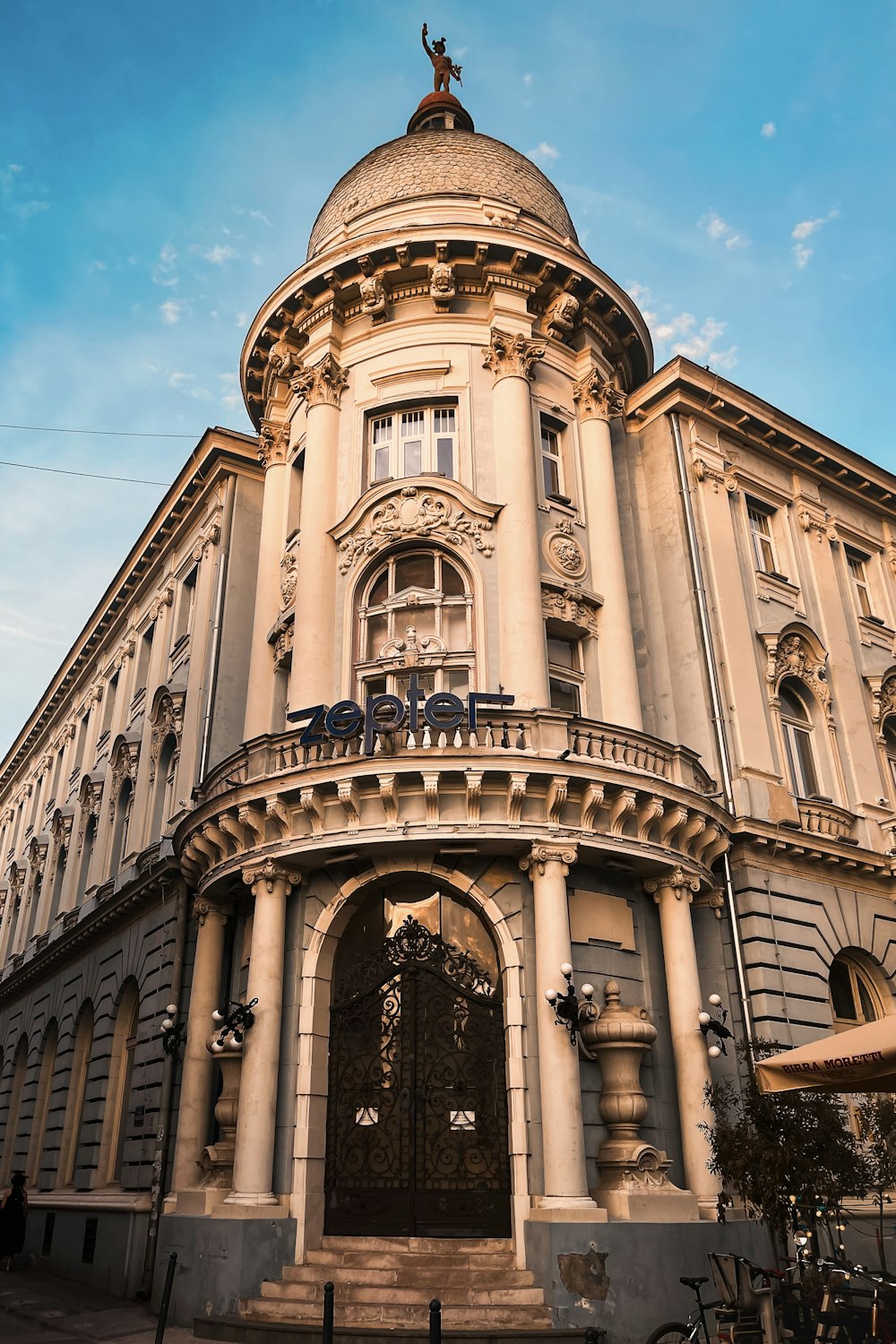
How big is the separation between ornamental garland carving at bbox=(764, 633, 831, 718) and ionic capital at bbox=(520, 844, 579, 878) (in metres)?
9.50

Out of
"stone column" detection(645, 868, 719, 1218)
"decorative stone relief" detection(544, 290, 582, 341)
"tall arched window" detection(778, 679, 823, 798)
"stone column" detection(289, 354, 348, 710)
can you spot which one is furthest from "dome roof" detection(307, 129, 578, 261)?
"stone column" detection(645, 868, 719, 1218)

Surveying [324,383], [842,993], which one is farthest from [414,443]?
[842,993]

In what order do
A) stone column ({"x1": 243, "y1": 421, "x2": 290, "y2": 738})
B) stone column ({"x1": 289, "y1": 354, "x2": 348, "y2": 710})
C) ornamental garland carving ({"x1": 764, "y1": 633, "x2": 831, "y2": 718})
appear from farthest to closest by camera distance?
ornamental garland carving ({"x1": 764, "y1": 633, "x2": 831, "y2": 718}), stone column ({"x1": 243, "y1": 421, "x2": 290, "y2": 738}), stone column ({"x1": 289, "y1": 354, "x2": 348, "y2": 710})

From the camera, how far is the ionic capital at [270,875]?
18250 millimetres

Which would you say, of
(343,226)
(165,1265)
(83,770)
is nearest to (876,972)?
(165,1265)

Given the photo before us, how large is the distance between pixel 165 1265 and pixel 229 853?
6.89 meters

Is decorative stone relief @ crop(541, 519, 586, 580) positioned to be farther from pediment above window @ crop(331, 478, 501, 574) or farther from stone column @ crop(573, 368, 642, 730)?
pediment above window @ crop(331, 478, 501, 574)

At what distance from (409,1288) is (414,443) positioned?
53.0ft

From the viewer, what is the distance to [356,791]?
1753 centimetres

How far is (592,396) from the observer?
969 inches

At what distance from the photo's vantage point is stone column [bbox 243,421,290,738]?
23.5 metres

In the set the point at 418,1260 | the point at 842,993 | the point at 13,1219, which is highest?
the point at 842,993

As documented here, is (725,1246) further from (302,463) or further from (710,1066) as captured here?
(302,463)

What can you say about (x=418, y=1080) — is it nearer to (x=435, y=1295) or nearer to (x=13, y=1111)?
(x=435, y=1295)
